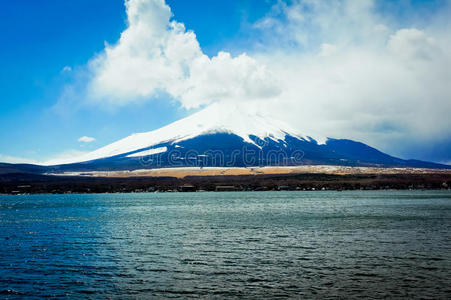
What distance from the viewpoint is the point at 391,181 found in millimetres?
190875

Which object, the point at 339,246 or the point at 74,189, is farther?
the point at 74,189

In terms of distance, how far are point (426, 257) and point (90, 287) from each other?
23985mm

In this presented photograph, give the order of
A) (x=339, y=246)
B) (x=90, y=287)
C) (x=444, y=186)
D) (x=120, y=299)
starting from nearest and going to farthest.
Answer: (x=120, y=299), (x=90, y=287), (x=339, y=246), (x=444, y=186)

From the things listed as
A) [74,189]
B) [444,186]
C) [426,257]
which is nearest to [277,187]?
[444,186]

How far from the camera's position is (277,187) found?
191000 mm

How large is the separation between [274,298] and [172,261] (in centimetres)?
1102

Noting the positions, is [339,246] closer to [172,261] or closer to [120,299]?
[172,261]

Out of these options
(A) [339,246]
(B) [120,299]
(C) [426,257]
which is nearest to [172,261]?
(B) [120,299]

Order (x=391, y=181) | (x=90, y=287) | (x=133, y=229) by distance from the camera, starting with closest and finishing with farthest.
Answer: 1. (x=90, y=287)
2. (x=133, y=229)
3. (x=391, y=181)

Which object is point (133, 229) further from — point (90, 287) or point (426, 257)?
point (426, 257)

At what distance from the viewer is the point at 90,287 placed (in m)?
22.6

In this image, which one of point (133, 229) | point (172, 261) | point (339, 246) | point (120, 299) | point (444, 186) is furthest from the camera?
point (444, 186)

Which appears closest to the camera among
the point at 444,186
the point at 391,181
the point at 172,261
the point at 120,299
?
the point at 120,299

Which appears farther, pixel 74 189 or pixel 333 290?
pixel 74 189
